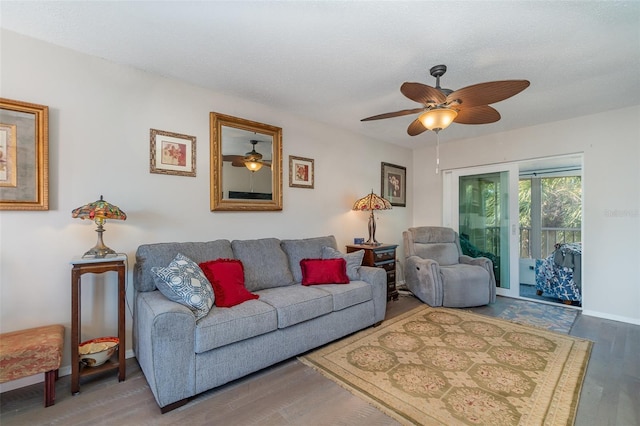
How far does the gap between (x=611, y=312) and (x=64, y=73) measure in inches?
237

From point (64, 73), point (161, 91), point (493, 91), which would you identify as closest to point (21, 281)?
point (64, 73)

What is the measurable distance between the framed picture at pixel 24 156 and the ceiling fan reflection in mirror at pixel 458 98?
259cm

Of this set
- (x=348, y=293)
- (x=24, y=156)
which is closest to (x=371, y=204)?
(x=348, y=293)

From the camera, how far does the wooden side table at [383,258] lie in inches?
143

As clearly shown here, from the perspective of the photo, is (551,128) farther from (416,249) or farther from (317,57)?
(317,57)

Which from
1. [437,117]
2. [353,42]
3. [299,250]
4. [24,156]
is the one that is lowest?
[299,250]

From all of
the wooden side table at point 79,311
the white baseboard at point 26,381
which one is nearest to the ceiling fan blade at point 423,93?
the wooden side table at point 79,311

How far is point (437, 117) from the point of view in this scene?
7.34 feet

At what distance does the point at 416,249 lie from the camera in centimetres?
438

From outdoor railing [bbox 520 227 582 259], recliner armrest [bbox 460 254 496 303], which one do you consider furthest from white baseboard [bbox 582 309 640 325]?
outdoor railing [bbox 520 227 582 259]

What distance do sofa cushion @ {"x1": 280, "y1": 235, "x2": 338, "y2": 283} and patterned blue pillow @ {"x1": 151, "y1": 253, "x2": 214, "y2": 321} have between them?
1146 millimetres

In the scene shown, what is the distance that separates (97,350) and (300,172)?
8.48 feet

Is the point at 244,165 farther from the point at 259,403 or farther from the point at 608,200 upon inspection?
the point at 608,200

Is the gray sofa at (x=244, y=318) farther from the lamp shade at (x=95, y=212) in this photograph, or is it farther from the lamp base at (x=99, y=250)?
the lamp shade at (x=95, y=212)
